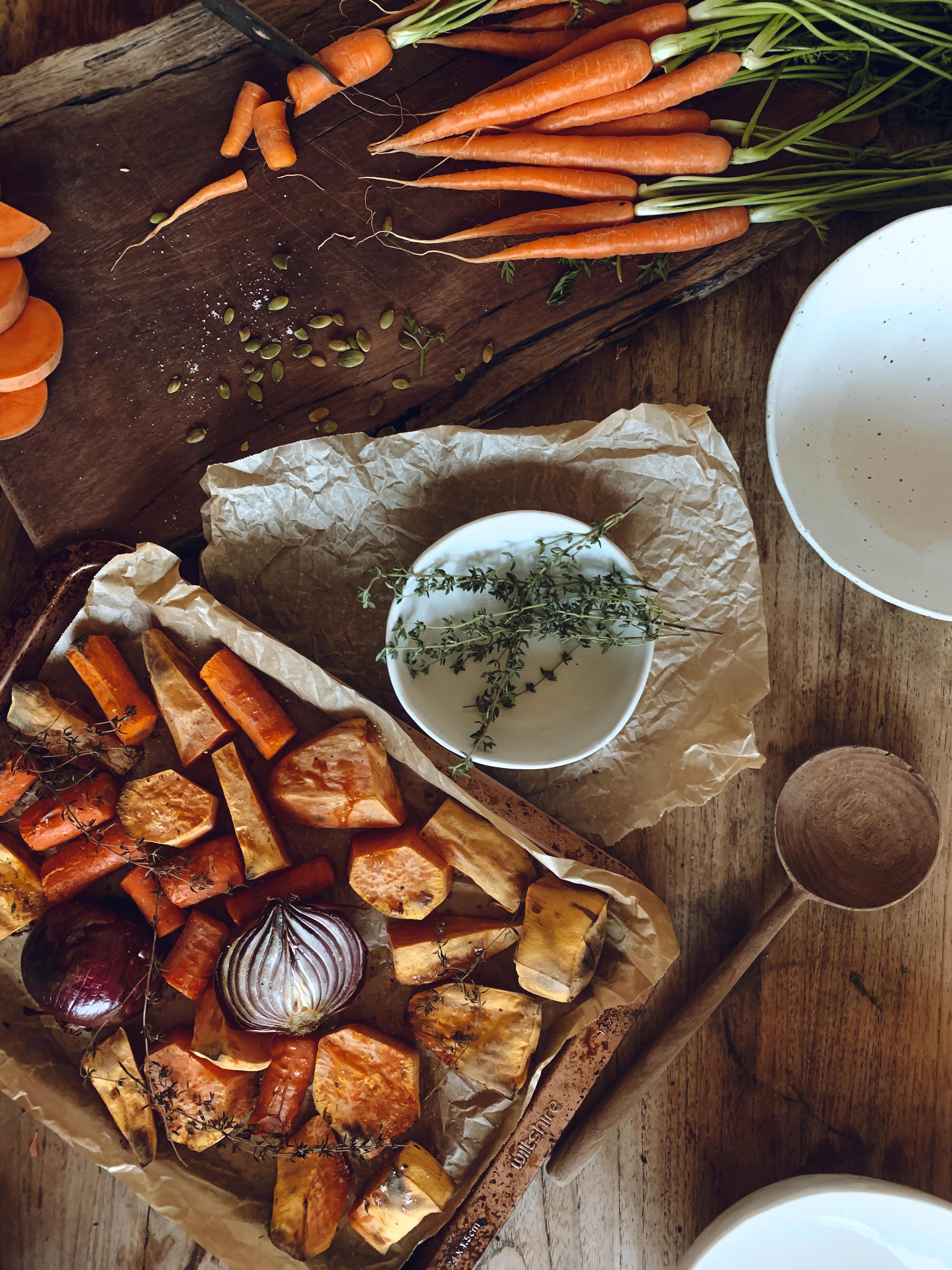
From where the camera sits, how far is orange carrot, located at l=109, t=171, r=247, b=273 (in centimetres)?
162

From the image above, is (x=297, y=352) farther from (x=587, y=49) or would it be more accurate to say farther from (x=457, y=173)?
(x=587, y=49)

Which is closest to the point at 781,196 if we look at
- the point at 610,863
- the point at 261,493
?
the point at 261,493

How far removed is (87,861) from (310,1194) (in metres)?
0.78

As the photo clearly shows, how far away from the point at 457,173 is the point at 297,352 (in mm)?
484

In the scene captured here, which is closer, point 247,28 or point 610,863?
point 247,28

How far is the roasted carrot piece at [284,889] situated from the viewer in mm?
1634

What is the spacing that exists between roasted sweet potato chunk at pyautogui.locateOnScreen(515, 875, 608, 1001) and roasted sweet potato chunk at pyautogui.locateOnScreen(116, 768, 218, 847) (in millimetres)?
693

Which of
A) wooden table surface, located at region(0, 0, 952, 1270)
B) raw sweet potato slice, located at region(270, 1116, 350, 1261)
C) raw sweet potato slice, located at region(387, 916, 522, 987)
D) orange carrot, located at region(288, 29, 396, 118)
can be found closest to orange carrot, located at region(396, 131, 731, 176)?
orange carrot, located at region(288, 29, 396, 118)

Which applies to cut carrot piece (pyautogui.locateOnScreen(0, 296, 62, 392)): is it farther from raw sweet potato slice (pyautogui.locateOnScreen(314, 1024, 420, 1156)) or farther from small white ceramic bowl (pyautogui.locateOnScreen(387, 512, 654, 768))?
raw sweet potato slice (pyautogui.locateOnScreen(314, 1024, 420, 1156))

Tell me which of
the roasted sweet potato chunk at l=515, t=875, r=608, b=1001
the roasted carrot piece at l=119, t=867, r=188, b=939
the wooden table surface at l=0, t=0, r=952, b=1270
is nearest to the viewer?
the roasted sweet potato chunk at l=515, t=875, r=608, b=1001

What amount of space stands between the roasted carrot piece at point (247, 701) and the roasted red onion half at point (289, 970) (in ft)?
1.04

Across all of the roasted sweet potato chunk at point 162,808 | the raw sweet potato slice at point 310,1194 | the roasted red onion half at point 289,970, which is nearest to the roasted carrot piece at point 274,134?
the roasted sweet potato chunk at point 162,808

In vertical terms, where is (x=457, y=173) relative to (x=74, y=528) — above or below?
above

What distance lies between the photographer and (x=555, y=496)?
1711 millimetres
